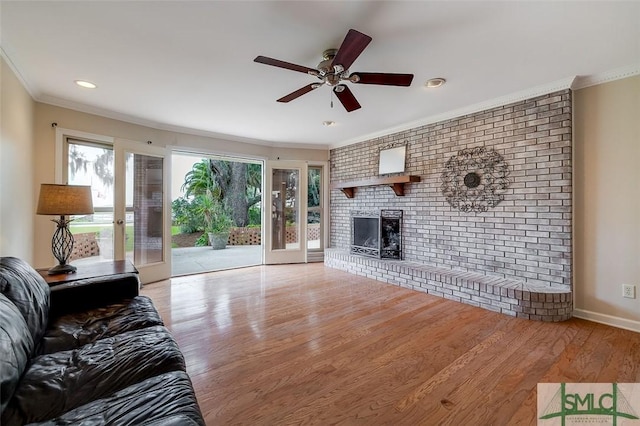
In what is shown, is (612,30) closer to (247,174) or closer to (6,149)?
(6,149)

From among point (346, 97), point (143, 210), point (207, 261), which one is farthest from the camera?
point (207, 261)

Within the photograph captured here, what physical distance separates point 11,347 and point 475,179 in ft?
13.4

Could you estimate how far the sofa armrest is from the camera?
6.34ft

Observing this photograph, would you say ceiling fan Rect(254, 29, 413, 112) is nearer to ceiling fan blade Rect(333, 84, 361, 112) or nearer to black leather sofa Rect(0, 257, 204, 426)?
ceiling fan blade Rect(333, 84, 361, 112)

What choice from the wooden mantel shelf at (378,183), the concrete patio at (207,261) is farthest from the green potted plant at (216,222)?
the wooden mantel shelf at (378,183)

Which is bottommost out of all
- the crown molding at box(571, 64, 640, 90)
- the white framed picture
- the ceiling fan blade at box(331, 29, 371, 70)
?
the white framed picture

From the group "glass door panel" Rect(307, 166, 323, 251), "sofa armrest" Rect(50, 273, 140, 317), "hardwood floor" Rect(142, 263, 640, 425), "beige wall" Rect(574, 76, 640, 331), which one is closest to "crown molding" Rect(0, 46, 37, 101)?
"sofa armrest" Rect(50, 273, 140, 317)

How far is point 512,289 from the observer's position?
2900mm

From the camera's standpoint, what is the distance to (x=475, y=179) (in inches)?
138

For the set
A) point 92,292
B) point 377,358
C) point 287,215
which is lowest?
point 377,358

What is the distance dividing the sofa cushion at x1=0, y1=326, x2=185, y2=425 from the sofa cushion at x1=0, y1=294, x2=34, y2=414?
0.05m

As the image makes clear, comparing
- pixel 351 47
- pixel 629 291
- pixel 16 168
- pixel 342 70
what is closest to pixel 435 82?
pixel 342 70

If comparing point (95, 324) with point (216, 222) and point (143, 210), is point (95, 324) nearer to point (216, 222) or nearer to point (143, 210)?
point (143, 210)

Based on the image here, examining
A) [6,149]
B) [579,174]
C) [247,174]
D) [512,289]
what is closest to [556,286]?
[512,289]
